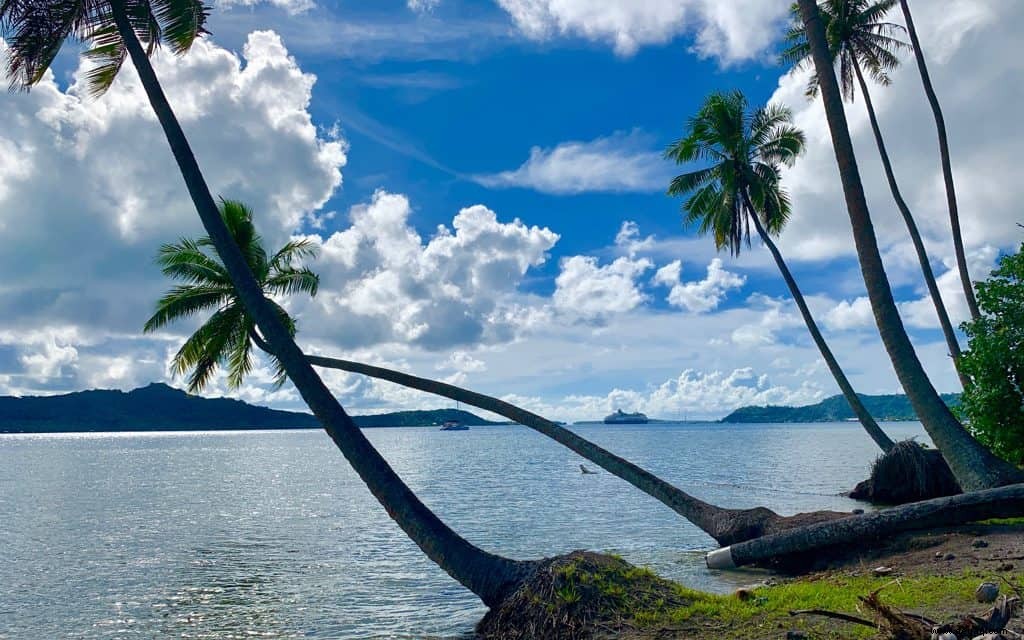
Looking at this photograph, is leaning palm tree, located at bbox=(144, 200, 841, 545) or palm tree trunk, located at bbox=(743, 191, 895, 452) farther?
palm tree trunk, located at bbox=(743, 191, 895, 452)

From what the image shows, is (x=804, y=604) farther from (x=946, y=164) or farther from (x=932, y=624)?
(x=946, y=164)

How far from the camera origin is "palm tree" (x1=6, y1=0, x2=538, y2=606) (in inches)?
427

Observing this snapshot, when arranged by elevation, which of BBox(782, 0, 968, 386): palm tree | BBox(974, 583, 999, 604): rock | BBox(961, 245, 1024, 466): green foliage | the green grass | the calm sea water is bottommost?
the calm sea water

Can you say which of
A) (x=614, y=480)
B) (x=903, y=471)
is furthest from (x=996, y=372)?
(x=614, y=480)

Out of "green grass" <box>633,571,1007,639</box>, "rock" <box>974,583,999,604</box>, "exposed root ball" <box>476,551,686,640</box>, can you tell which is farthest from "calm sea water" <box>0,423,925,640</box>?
"rock" <box>974,583,999,604</box>

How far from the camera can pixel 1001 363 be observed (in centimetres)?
1758

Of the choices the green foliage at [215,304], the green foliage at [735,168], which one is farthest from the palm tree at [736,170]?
the green foliage at [215,304]

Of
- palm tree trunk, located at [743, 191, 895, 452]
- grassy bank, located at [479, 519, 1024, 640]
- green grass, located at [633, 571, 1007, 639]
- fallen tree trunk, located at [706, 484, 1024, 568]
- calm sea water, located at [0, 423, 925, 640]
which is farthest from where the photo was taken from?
palm tree trunk, located at [743, 191, 895, 452]

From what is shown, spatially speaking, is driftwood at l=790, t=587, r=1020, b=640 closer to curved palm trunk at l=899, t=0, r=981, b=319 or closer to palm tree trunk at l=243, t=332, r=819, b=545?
palm tree trunk at l=243, t=332, r=819, b=545

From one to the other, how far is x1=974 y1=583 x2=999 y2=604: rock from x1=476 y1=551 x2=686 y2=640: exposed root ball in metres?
3.70

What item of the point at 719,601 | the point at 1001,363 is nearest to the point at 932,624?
the point at 719,601

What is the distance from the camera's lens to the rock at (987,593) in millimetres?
8803

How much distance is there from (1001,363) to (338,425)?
633 inches

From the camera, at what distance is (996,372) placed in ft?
58.1
